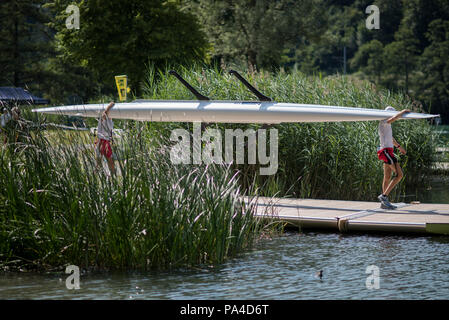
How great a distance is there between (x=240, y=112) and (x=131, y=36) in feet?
49.6

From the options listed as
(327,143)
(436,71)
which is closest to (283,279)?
(327,143)

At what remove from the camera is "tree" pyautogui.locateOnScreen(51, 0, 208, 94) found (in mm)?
26422

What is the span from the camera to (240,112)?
484 inches

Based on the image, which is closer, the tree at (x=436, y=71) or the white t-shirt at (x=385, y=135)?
the white t-shirt at (x=385, y=135)

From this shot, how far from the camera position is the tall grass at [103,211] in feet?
25.1

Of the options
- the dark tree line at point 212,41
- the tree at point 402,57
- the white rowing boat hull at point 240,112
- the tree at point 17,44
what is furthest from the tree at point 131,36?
the tree at point 402,57

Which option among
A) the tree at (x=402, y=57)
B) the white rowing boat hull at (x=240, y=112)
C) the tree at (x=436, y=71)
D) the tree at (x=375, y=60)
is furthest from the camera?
the tree at (x=375, y=60)

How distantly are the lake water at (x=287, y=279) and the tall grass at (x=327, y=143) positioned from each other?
3.26 meters

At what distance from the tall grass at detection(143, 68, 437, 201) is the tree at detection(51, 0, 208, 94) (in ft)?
38.2

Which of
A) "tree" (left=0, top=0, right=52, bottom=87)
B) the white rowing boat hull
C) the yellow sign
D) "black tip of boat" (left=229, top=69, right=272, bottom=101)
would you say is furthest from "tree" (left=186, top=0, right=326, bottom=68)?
"black tip of boat" (left=229, top=69, right=272, bottom=101)

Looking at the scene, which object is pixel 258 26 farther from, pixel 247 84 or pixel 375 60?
pixel 247 84

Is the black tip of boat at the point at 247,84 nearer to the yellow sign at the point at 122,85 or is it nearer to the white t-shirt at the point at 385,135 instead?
the white t-shirt at the point at 385,135
